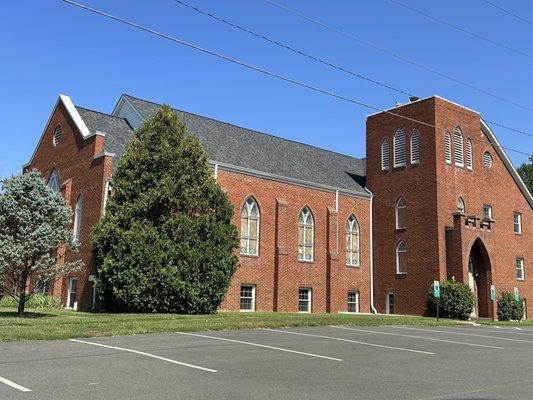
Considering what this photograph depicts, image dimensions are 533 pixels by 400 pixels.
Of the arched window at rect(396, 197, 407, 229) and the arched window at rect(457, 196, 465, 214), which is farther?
the arched window at rect(396, 197, 407, 229)

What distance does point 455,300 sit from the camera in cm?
3012

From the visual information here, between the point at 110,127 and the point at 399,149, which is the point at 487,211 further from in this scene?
the point at 110,127

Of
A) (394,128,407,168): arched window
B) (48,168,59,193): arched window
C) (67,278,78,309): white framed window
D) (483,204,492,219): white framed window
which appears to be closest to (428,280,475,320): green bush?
(483,204,492,219): white framed window

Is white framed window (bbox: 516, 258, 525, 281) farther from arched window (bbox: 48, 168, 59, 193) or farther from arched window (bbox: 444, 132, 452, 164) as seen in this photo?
arched window (bbox: 48, 168, 59, 193)

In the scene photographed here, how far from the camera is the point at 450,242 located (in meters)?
32.2

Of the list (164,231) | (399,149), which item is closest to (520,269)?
(399,149)

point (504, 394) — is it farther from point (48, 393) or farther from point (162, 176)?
point (162, 176)

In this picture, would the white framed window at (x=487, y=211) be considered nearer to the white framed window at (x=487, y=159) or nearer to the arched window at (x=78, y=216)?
the white framed window at (x=487, y=159)

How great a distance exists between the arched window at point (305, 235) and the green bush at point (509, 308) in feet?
36.5

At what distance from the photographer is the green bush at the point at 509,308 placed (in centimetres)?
3284

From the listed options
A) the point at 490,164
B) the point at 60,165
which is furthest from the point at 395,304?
the point at 60,165

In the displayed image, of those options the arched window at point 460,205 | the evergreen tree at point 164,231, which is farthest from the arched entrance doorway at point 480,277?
the evergreen tree at point 164,231

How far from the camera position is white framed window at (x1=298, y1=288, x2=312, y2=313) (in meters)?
31.8

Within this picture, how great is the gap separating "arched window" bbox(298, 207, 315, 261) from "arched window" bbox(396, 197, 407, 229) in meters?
5.38
